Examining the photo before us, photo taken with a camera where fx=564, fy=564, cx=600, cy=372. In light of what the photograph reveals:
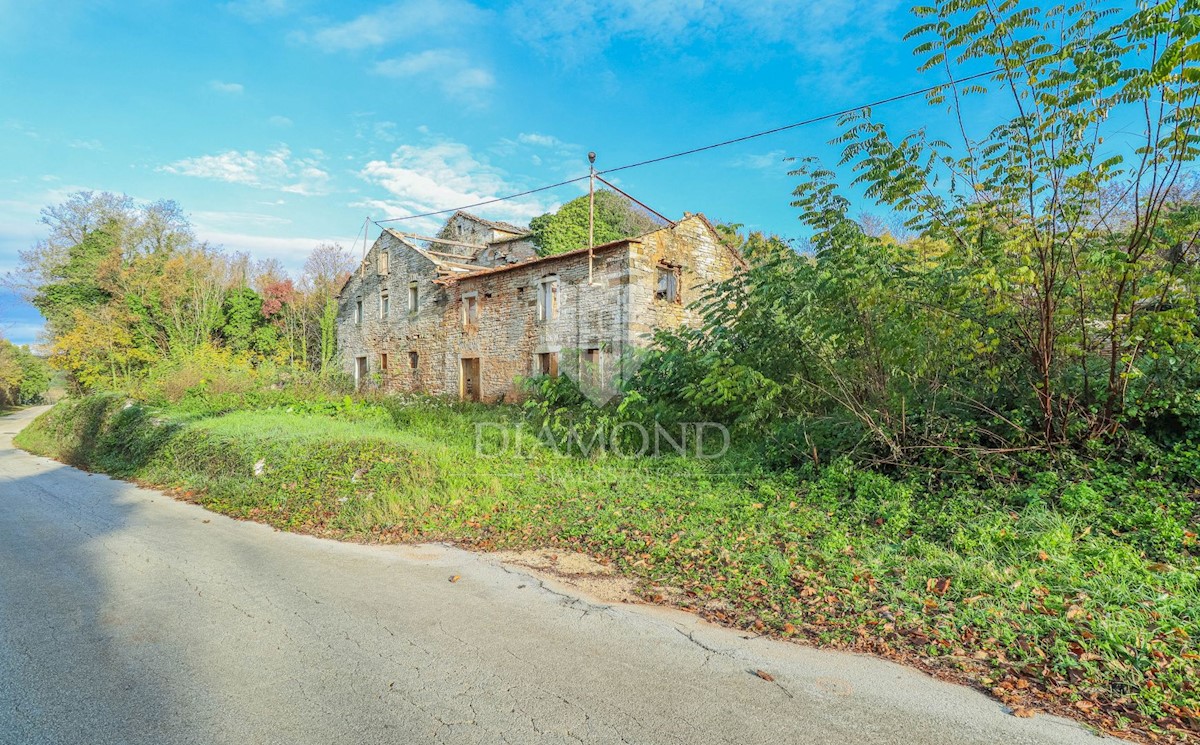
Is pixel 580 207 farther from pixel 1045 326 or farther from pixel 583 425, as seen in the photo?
pixel 1045 326

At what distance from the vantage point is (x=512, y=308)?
727 inches

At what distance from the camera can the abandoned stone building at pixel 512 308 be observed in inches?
618

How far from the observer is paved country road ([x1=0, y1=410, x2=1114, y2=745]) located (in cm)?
261

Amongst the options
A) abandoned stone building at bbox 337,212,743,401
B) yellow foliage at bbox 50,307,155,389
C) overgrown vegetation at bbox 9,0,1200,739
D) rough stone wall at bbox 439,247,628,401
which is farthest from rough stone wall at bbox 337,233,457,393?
overgrown vegetation at bbox 9,0,1200,739

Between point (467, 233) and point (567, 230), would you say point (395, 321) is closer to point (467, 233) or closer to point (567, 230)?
point (567, 230)

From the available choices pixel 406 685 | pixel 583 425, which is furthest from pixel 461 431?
pixel 406 685

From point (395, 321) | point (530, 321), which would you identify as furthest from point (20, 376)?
point (530, 321)

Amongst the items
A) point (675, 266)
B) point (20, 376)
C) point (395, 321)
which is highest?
point (675, 266)

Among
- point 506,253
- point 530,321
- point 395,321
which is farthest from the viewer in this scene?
point 506,253

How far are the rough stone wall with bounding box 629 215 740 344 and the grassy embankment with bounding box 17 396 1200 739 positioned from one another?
290 inches

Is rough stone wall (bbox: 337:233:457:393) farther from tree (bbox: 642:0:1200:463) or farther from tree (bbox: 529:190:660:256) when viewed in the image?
tree (bbox: 642:0:1200:463)

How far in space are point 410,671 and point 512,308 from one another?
1585 centimetres

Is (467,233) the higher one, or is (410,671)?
(467,233)

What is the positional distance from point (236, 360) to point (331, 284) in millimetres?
13330
